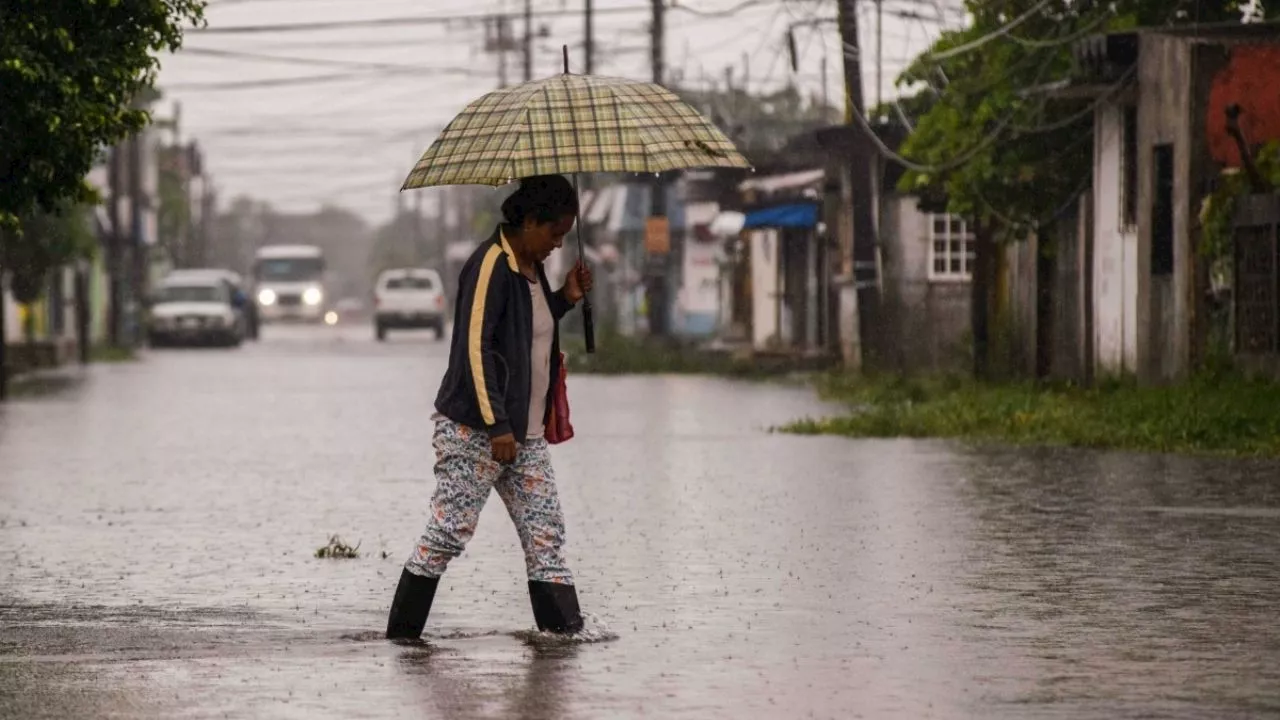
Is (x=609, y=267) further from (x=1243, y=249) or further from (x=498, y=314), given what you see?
(x=498, y=314)

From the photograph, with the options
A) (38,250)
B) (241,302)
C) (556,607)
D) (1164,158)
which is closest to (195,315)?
(241,302)

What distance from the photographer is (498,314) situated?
383 inches

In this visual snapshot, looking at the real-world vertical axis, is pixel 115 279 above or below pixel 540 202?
below

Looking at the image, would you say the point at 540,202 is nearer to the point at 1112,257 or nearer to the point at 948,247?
the point at 1112,257

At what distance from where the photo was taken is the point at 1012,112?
29.9 m

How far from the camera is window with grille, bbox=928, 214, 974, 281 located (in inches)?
1582

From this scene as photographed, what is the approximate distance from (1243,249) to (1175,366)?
2.13 m

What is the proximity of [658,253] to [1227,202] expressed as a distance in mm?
26647

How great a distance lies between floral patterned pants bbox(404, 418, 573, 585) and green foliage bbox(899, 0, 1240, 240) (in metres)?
19.9

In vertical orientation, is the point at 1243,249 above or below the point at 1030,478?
above

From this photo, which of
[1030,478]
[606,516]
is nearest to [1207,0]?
[1030,478]

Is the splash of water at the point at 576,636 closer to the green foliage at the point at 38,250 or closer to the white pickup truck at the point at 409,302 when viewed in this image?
the green foliage at the point at 38,250

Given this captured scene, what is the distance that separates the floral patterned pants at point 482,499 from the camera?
32.2 feet

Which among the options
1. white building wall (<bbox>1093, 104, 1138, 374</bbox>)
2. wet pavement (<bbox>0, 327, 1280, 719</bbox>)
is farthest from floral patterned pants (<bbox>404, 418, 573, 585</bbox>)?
white building wall (<bbox>1093, 104, 1138, 374</bbox>)
